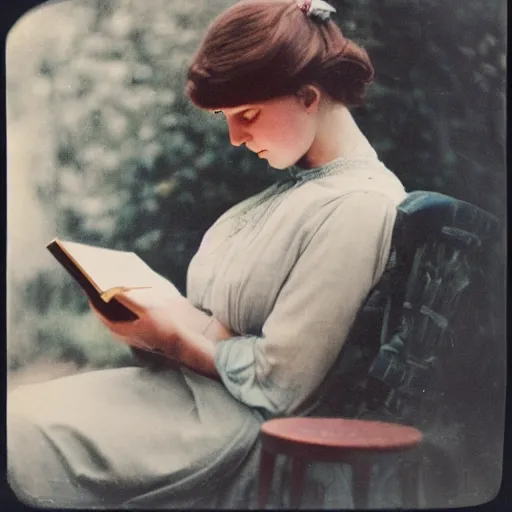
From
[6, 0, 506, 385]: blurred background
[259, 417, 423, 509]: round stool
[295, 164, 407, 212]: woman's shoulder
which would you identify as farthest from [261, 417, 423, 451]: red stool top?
[295, 164, 407, 212]: woman's shoulder

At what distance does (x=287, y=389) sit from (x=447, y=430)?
58 centimetres

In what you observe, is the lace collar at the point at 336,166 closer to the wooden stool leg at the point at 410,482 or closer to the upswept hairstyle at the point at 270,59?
the upswept hairstyle at the point at 270,59

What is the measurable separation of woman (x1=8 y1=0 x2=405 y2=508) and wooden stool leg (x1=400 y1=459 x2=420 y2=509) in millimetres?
246

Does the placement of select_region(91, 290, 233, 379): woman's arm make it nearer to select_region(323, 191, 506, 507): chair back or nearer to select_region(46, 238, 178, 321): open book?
select_region(46, 238, 178, 321): open book

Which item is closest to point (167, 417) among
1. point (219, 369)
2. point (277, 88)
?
point (219, 369)

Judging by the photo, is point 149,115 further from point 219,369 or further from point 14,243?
point 219,369

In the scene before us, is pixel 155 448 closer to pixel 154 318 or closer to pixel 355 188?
pixel 154 318

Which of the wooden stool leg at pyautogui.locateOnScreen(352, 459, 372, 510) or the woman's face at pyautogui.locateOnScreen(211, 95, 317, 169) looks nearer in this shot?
the wooden stool leg at pyautogui.locateOnScreen(352, 459, 372, 510)

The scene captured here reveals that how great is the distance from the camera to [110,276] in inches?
130

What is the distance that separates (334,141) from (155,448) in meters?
1.19

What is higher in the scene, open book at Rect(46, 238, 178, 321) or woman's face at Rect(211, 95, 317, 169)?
woman's face at Rect(211, 95, 317, 169)

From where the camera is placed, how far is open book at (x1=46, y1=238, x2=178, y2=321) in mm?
3289

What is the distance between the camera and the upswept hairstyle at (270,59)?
326cm

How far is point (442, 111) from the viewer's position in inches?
135
